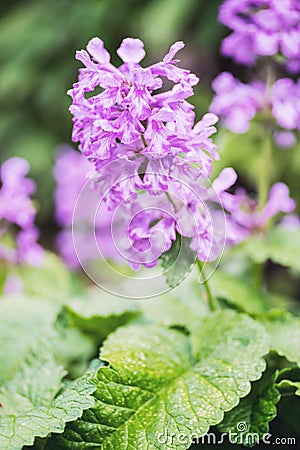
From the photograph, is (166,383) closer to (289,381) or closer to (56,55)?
(289,381)

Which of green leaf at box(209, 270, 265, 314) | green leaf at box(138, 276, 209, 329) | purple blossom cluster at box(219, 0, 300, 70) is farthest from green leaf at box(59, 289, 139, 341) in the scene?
purple blossom cluster at box(219, 0, 300, 70)

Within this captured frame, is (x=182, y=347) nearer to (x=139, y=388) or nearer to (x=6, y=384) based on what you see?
(x=139, y=388)

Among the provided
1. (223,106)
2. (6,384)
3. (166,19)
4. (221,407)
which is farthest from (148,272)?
(166,19)

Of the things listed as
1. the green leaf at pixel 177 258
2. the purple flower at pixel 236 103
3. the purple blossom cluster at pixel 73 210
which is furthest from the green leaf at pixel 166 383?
the purple blossom cluster at pixel 73 210

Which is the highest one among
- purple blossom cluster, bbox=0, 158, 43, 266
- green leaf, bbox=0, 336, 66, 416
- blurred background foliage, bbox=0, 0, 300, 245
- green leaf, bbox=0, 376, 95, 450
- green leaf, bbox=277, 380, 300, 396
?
blurred background foliage, bbox=0, 0, 300, 245

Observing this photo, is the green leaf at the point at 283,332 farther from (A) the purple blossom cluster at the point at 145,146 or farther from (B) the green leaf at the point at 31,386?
(B) the green leaf at the point at 31,386

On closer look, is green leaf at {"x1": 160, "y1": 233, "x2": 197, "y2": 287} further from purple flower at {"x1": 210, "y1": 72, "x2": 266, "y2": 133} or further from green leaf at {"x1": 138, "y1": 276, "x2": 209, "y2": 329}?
purple flower at {"x1": 210, "y1": 72, "x2": 266, "y2": 133}

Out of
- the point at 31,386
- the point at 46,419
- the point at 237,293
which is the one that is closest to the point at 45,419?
the point at 46,419
